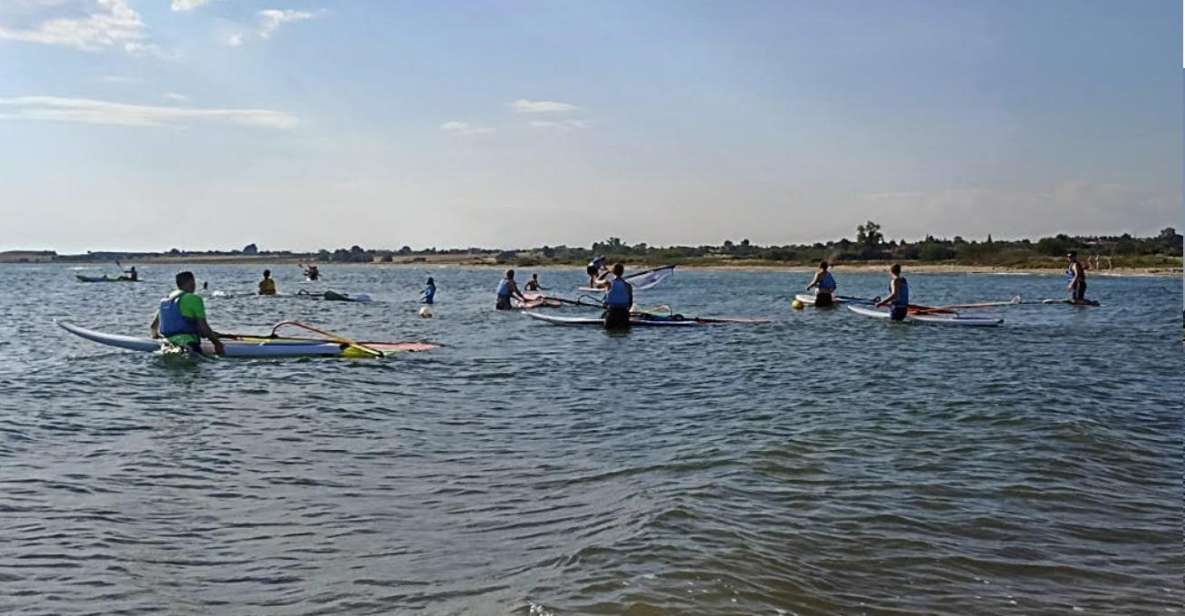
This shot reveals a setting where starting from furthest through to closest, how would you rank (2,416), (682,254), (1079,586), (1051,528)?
(682,254) → (2,416) → (1051,528) → (1079,586)

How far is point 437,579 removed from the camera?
6.96 meters

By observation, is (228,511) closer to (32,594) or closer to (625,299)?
(32,594)

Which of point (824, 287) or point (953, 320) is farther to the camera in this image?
point (824, 287)

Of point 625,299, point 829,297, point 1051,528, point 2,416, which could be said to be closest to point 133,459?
point 2,416

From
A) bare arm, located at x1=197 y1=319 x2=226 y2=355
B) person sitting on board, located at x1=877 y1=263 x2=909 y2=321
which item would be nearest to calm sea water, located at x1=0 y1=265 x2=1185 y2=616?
bare arm, located at x1=197 y1=319 x2=226 y2=355

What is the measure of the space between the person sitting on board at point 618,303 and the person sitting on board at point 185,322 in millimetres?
11034

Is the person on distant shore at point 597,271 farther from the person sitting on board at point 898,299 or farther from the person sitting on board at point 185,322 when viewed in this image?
the person sitting on board at point 185,322

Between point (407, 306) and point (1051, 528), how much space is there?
39.6 meters

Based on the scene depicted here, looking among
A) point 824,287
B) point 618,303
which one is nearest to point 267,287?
point 824,287

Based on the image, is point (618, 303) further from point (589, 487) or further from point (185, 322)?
point (589, 487)

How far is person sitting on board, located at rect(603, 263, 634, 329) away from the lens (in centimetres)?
2753

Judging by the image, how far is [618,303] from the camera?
2750 centimetres

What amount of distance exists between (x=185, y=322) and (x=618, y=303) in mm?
11679

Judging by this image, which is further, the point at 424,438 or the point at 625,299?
the point at 625,299
